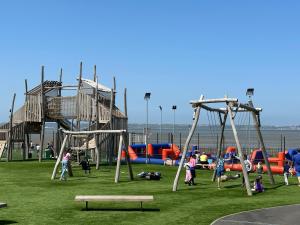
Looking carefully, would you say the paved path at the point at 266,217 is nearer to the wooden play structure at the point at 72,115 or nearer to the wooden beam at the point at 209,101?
the wooden beam at the point at 209,101

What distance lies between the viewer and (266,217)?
14.1 metres

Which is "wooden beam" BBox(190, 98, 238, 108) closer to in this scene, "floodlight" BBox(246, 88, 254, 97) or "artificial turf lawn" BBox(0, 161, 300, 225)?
"artificial turf lawn" BBox(0, 161, 300, 225)

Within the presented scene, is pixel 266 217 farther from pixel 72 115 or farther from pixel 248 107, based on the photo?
pixel 72 115

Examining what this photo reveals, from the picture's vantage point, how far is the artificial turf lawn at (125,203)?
13.9 meters

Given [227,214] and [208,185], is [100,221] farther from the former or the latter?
[208,185]

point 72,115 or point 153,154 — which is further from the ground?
point 72,115

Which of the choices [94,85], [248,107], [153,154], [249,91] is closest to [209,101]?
[248,107]

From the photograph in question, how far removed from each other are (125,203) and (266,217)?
15.8ft

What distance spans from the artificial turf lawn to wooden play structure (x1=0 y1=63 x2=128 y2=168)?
8.59 metres

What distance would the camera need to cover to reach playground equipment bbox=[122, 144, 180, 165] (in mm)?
37969

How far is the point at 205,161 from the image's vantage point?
3269 centimetres

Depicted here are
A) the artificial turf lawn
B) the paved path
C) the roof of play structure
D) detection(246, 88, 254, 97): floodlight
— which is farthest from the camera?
the roof of play structure

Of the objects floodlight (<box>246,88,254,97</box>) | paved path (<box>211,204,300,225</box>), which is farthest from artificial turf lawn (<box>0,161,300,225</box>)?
floodlight (<box>246,88,254,97</box>)

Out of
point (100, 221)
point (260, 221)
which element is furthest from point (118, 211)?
point (260, 221)
